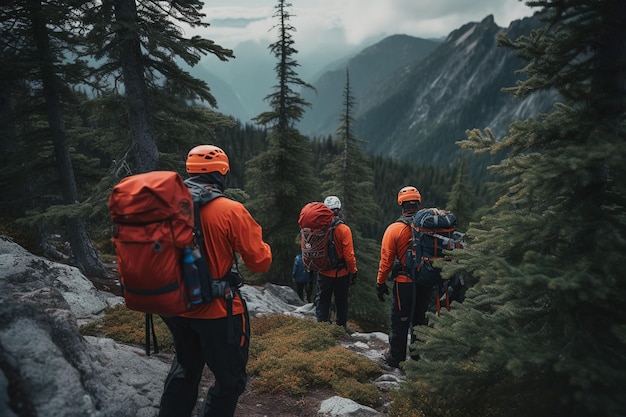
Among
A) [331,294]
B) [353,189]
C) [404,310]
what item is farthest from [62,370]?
[353,189]

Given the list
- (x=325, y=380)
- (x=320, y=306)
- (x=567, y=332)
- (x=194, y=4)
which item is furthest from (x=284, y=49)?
(x=567, y=332)

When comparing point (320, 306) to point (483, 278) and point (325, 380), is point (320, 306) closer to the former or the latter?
point (325, 380)

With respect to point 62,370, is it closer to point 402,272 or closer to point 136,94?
point 402,272

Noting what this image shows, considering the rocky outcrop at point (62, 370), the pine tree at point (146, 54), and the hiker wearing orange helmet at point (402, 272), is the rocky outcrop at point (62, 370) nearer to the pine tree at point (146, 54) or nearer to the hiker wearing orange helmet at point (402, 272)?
the hiker wearing orange helmet at point (402, 272)

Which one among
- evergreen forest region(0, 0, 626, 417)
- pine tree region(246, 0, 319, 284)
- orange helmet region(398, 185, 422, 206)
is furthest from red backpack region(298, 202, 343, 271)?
pine tree region(246, 0, 319, 284)

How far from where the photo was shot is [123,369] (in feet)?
17.6

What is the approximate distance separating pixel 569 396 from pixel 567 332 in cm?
63

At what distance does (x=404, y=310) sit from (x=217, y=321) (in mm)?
4753

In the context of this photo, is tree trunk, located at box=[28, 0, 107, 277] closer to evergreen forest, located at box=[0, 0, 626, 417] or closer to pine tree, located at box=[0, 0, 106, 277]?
pine tree, located at box=[0, 0, 106, 277]

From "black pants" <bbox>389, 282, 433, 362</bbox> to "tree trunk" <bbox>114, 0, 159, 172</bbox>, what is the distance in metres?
7.43

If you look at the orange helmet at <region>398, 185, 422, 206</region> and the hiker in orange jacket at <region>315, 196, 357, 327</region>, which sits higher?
the orange helmet at <region>398, 185, 422, 206</region>

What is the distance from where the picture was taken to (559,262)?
3.78 metres

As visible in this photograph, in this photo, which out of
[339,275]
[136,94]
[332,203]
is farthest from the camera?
[136,94]

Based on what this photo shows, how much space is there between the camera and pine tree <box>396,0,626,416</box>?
132 inches
